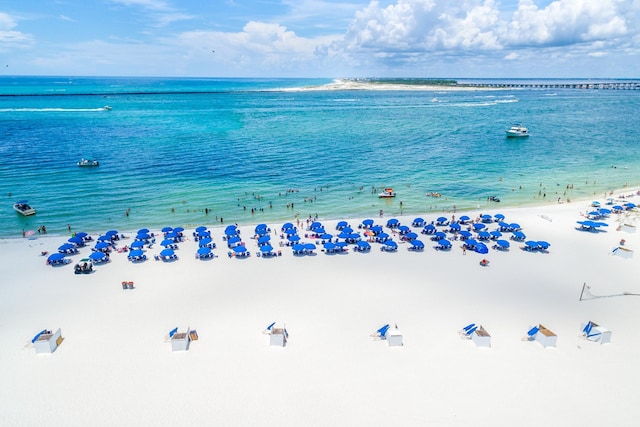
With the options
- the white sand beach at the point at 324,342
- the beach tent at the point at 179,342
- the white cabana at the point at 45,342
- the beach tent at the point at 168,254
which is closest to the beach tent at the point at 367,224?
the white sand beach at the point at 324,342

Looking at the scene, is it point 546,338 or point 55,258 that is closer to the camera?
point 546,338

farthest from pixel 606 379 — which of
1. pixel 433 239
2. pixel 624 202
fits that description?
pixel 624 202

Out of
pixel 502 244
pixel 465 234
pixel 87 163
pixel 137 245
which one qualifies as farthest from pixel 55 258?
pixel 87 163

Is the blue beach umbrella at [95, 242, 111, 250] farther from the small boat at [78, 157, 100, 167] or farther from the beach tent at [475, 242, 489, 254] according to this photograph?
the small boat at [78, 157, 100, 167]

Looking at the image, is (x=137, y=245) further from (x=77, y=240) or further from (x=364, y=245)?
(x=364, y=245)

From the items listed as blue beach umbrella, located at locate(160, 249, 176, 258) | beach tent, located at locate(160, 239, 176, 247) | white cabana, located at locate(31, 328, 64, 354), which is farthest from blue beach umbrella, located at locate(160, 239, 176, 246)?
white cabana, located at locate(31, 328, 64, 354)
